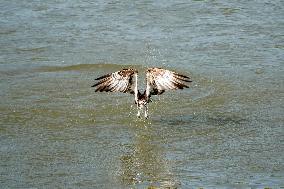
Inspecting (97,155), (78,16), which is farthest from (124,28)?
(97,155)

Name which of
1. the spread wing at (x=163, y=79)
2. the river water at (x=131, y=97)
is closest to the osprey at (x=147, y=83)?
the spread wing at (x=163, y=79)

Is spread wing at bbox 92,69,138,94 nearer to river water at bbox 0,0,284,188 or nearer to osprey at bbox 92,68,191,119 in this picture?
osprey at bbox 92,68,191,119

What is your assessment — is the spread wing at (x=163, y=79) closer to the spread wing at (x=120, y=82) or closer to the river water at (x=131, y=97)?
the spread wing at (x=120, y=82)

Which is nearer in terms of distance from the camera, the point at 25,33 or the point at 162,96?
the point at 162,96

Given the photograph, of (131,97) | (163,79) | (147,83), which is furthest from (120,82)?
(131,97)

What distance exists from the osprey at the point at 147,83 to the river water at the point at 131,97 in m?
0.27

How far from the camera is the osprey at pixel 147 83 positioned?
8.76 metres

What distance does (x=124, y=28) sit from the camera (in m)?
12.5

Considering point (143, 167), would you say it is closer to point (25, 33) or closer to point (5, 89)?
point (5, 89)

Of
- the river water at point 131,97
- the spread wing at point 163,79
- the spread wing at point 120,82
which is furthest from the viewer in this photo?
the spread wing at point 120,82

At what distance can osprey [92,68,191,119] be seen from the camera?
8.76 metres

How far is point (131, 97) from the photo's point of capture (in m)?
9.88

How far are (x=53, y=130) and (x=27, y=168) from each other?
1.15 metres

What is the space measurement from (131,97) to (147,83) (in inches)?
40.2
